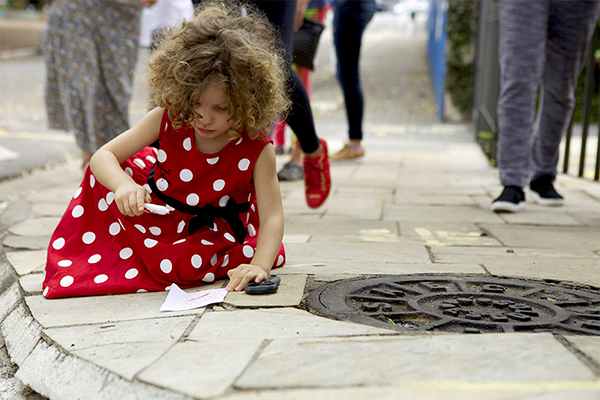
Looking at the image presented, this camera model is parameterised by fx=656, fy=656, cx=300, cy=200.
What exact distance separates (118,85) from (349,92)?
1777mm

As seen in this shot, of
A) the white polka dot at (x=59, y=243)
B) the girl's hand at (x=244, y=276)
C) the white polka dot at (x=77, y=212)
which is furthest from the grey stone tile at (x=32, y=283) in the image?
the girl's hand at (x=244, y=276)

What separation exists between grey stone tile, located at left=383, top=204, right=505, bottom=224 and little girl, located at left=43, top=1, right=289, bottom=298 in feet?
3.82

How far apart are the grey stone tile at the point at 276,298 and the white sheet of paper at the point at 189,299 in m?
0.03

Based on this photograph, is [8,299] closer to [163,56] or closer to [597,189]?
[163,56]

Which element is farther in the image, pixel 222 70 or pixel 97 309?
pixel 222 70

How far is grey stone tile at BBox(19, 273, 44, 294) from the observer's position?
2027 mm

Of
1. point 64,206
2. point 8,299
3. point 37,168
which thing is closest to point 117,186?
point 8,299

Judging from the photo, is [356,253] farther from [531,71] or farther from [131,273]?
[531,71]

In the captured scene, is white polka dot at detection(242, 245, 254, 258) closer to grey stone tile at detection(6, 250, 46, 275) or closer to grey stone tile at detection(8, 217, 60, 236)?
grey stone tile at detection(6, 250, 46, 275)

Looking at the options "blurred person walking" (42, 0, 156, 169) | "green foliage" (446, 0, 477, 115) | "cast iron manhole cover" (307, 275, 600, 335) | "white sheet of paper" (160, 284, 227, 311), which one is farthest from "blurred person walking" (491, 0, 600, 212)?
"green foliage" (446, 0, 477, 115)

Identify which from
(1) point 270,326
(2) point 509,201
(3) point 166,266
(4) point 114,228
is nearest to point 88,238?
(4) point 114,228

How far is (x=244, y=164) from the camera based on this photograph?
2109 millimetres

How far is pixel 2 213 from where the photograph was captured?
331 centimetres

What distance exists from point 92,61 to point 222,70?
2474 millimetres
